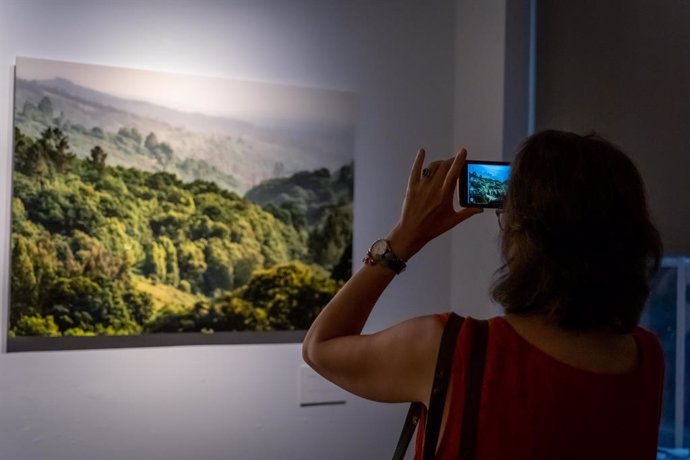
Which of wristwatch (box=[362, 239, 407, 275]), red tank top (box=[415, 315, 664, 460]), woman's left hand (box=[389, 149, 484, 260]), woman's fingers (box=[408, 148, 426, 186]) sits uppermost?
woman's fingers (box=[408, 148, 426, 186])

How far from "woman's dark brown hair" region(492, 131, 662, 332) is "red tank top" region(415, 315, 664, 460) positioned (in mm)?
Answer: 60

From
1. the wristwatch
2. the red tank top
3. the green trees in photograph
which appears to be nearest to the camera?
the red tank top

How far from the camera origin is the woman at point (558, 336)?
2.52 feet

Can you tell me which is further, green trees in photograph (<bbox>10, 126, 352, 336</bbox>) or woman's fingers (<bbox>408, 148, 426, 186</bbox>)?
green trees in photograph (<bbox>10, 126, 352, 336</bbox>)

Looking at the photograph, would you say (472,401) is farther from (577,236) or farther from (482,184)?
(482,184)

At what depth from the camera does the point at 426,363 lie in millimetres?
797

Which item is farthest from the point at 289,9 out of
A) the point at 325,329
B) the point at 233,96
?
the point at 325,329

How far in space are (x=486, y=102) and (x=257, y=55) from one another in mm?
687

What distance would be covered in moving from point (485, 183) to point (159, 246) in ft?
3.23

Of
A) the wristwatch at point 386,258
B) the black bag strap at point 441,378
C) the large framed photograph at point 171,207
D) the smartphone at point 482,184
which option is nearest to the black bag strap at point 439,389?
the black bag strap at point 441,378

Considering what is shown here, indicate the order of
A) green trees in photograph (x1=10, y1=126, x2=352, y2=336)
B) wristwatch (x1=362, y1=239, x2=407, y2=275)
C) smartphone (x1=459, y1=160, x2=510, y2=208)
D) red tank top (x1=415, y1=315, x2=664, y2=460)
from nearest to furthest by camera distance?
red tank top (x1=415, y1=315, x2=664, y2=460)
wristwatch (x1=362, y1=239, x2=407, y2=275)
smartphone (x1=459, y1=160, x2=510, y2=208)
green trees in photograph (x1=10, y1=126, x2=352, y2=336)

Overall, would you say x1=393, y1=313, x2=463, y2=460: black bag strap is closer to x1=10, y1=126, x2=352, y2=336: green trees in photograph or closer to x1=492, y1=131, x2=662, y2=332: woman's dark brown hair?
x1=492, y1=131, x2=662, y2=332: woman's dark brown hair

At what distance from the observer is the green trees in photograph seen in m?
1.59

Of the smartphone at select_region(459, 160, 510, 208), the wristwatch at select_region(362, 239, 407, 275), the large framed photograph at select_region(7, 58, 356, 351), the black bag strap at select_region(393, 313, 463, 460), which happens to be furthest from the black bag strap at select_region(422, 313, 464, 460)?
the large framed photograph at select_region(7, 58, 356, 351)
